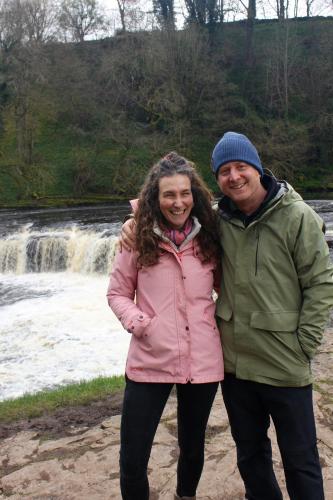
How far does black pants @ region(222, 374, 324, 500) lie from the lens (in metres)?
2.30

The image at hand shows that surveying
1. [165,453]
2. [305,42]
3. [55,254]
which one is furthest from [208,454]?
[305,42]

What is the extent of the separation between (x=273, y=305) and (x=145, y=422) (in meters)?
0.82

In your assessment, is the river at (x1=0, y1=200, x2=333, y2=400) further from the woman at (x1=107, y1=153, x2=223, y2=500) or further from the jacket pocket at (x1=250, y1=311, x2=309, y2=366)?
the jacket pocket at (x1=250, y1=311, x2=309, y2=366)

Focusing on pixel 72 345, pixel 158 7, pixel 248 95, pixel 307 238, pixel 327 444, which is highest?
pixel 158 7

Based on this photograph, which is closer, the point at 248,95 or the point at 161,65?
the point at 161,65

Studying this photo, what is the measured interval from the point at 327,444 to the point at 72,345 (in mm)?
5916

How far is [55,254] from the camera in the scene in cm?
1530

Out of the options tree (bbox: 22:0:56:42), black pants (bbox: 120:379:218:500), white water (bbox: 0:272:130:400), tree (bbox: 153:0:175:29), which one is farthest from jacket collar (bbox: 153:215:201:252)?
tree (bbox: 153:0:175:29)

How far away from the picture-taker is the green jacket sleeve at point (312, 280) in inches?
87.3

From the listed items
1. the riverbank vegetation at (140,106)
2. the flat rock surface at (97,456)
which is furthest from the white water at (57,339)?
the riverbank vegetation at (140,106)

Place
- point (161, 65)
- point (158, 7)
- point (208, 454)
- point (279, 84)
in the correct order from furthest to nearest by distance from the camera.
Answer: point (158, 7), point (279, 84), point (161, 65), point (208, 454)

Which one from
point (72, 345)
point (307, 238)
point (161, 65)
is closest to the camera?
point (307, 238)

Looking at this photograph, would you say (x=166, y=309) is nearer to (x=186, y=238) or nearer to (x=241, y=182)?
(x=186, y=238)

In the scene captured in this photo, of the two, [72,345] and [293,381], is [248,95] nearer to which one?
[72,345]
